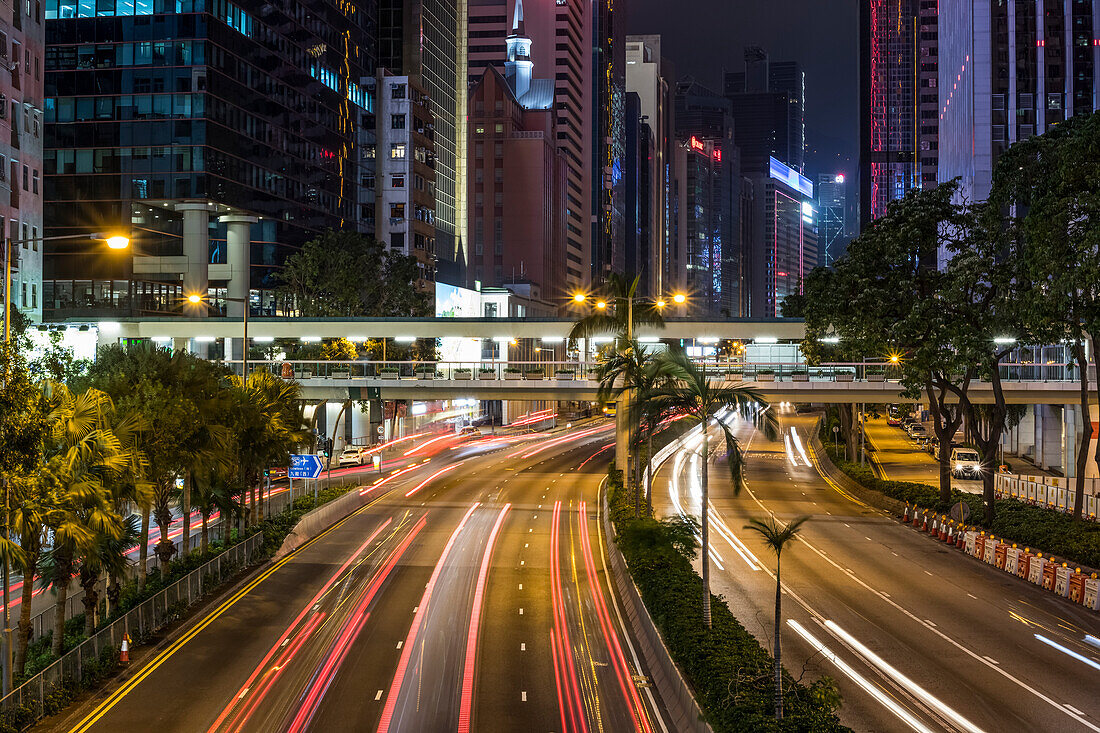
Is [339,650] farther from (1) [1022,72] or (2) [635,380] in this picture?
(1) [1022,72]

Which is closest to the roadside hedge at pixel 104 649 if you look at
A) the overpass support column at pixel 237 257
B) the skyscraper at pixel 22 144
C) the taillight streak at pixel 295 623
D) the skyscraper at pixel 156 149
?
the taillight streak at pixel 295 623

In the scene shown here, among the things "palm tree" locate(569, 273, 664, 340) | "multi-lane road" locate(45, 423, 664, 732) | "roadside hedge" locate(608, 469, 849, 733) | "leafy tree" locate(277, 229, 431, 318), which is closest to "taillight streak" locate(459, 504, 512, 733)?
"multi-lane road" locate(45, 423, 664, 732)

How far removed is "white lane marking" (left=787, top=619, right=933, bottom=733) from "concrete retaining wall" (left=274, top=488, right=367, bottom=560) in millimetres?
21469

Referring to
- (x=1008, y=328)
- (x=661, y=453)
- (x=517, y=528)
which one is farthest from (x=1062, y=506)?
(x=661, y=453)

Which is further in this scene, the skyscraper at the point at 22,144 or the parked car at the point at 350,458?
the parked car at the point at 350,458

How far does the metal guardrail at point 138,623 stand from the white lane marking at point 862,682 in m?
17.7

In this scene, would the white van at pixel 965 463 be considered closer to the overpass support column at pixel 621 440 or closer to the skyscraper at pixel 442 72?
the overpass support column at pixel 621 440

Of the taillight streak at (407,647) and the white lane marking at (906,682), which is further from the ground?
the white lane marking at (906,682)

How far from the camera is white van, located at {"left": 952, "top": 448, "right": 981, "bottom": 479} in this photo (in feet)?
244

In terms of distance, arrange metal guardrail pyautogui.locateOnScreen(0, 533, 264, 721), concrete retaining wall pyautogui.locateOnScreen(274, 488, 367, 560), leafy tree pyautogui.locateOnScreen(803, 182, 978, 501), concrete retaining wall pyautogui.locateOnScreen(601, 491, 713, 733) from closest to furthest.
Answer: concrete retaining wall pyautogui.locateOnScreen(601, 491, 713, 733), metal guardrail pyautogui.locateOnScreen(0, 533, 264, 721), concrete retaining wall pyautogui.locateOnScreen(274, 488, 367, 560), leafy tree pyautogui.locateOnScreen(803, 182, 978, 501)

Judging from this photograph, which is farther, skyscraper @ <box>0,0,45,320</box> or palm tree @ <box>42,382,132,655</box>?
skyscraper @ <box>0,0,45,320</box>

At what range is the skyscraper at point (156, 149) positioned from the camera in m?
94.1

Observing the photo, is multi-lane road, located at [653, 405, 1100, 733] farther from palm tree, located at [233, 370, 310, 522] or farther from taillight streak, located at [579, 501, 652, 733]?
palm tree, located at [233, 370, 310, 522]

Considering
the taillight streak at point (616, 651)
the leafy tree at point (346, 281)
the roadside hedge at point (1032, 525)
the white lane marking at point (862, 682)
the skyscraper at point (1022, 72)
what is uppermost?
the skyscraper at point (1022, 72)
